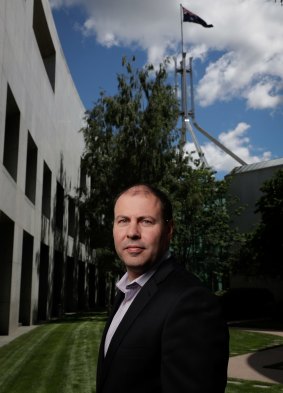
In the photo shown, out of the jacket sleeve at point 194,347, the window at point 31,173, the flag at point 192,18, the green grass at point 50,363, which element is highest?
the flag at point 192,18

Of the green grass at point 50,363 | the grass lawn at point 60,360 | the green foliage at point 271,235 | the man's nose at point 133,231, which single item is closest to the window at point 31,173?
the grass lawn at point 60,360

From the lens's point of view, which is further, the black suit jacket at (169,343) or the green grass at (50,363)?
the green grass at (50,363)

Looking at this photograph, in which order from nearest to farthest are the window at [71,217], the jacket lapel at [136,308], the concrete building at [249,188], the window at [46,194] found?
the jacket lapel at [136,308]
the window at [46,194]
the window at [71,217]
the concrete building at [249,188]

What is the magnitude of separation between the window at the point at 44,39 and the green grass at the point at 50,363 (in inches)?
657

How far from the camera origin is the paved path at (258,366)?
32.6ft

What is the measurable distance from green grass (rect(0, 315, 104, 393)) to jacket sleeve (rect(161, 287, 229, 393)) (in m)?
7.32

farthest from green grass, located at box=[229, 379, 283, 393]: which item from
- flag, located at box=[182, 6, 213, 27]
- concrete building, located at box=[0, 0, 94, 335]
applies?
flag, located at box=[182, 6, 213, 27]

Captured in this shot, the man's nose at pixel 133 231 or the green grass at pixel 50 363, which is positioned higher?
the man's nose at pixel 133 231

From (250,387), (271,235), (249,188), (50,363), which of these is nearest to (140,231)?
(250,387)

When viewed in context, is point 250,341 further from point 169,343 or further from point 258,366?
point 169,343

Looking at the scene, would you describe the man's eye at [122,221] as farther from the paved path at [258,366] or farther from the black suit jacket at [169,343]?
the paved path at [258,366]

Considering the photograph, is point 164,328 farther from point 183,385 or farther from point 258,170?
point 258,170

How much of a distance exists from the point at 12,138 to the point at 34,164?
398 cm

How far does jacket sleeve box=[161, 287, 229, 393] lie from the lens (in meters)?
1.77
